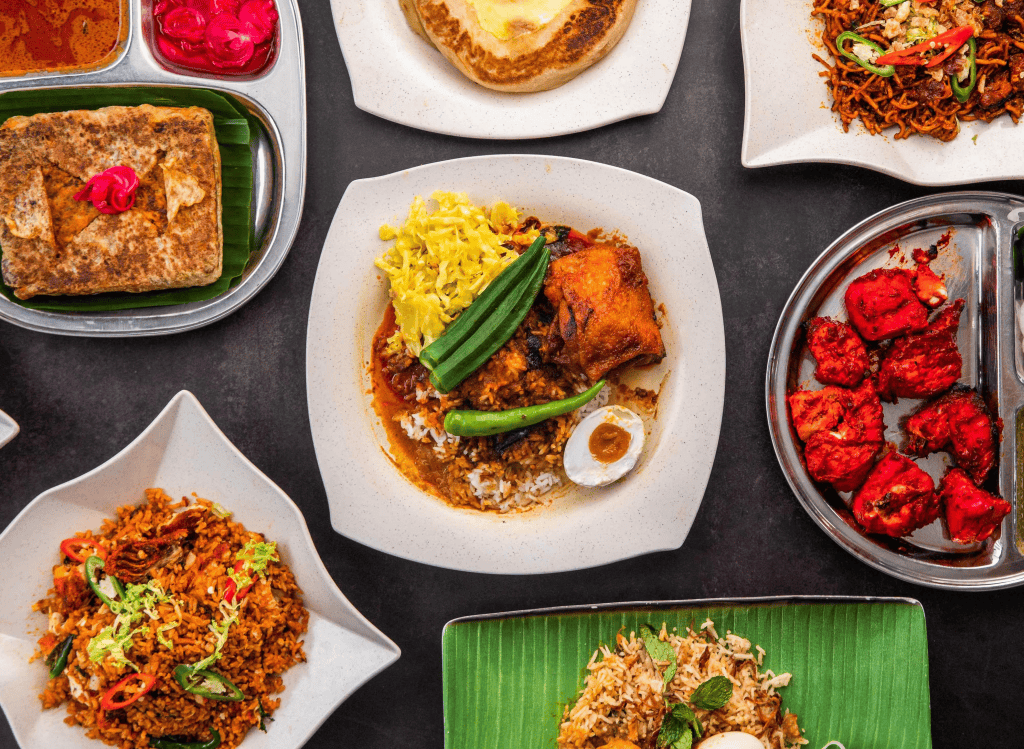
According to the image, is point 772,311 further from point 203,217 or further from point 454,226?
point 203,217

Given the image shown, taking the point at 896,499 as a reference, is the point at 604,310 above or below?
above

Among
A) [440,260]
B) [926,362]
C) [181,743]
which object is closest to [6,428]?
[181,743]

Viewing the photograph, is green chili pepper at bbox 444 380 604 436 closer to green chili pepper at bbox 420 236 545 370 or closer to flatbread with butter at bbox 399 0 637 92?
green chili pepper at bbox 420 236 545 370

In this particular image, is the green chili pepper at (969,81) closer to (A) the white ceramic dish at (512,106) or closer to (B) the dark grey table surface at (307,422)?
(B) the dark grey table surface at (307,422)

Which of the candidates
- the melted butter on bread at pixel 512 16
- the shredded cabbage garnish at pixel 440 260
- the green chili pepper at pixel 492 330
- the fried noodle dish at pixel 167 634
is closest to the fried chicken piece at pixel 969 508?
the green chili pepper at pixel 492 330

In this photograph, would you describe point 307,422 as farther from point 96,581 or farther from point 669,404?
point 669,404

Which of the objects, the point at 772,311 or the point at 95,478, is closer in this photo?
the point at 95,478

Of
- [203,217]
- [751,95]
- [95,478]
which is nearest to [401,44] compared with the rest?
[203,217]
